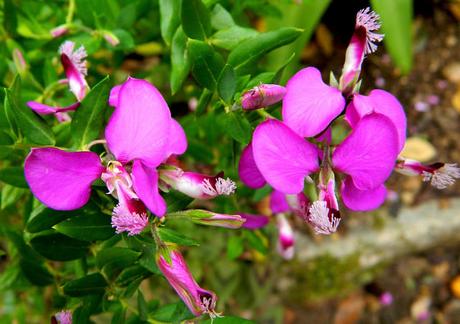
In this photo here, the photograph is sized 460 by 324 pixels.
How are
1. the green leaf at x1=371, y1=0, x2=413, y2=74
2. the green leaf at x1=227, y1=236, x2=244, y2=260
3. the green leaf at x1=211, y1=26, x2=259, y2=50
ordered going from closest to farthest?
the green leaf at x1=211, y1=26, x2=259, y2=50, the green leaf at x1=227, y1=236, x2=244, y2=260, the green leaf at x1=371, y1=0, x2=413, y2=74

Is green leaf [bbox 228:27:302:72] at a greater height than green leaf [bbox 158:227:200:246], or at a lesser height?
greater

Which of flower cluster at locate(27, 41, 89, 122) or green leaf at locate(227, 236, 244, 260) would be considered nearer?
flower cluster at locate(27, 41, 89, 122)

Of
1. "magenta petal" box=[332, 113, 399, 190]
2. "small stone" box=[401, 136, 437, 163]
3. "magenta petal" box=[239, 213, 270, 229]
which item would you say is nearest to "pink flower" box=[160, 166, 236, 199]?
"magenta petal" box=[332, 113, 399, 190]

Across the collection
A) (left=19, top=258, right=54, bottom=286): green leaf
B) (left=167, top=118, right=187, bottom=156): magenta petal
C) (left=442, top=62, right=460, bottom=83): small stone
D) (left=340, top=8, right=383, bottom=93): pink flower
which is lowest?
(left=442, top=62, right=460, bottom=83): small stone

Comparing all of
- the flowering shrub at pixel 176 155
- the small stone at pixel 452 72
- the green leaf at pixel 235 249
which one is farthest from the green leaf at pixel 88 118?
the small stone at pixel 452 72

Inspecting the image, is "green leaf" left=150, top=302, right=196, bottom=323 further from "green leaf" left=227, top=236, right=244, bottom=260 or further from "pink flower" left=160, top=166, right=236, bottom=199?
"green leaf" left=227, top=236, right=244, bottom=260

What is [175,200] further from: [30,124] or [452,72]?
[452,72]

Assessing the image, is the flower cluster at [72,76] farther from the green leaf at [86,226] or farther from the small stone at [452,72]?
the small stone at [452,72]
